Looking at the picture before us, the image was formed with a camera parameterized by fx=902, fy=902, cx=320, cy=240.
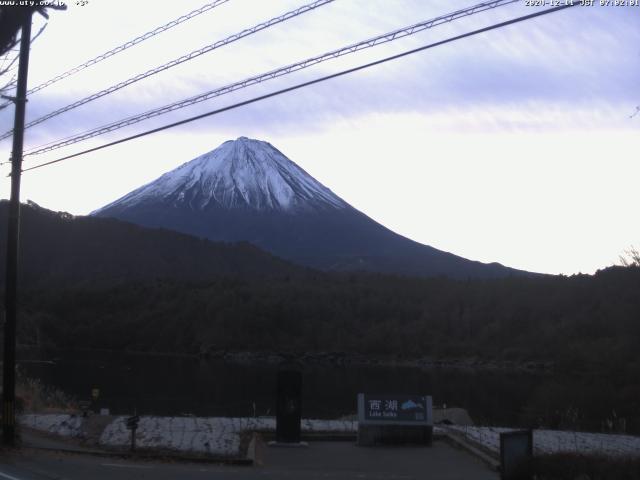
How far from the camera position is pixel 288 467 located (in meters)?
14.2

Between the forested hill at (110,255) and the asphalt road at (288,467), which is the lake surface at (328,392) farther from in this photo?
the forested hill at (110,255)

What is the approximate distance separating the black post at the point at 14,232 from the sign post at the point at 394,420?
20.5 ft

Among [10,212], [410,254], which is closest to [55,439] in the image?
[10,212]

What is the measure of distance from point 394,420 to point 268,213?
170959 mm

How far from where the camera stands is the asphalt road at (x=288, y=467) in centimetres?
1323

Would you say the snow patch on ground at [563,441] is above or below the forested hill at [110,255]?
below

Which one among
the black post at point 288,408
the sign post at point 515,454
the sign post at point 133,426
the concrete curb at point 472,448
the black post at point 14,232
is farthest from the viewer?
the black post at point 14,232

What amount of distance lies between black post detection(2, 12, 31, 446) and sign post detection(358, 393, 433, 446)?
626 centimetres

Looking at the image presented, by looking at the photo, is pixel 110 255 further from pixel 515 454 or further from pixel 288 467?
pixel 515 454

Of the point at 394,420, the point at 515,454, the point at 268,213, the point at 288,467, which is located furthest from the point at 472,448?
the point at 268,213

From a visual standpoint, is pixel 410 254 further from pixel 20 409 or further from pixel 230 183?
pixel 20 409

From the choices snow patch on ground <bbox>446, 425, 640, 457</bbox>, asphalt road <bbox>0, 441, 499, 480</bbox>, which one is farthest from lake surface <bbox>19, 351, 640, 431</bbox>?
asphalt road <bbox>0, 441, 499, 480</bbox>

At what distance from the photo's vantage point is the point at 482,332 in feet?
291

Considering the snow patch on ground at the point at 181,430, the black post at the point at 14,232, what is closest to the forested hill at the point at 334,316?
the snow patch on ground at the point at 181,430
